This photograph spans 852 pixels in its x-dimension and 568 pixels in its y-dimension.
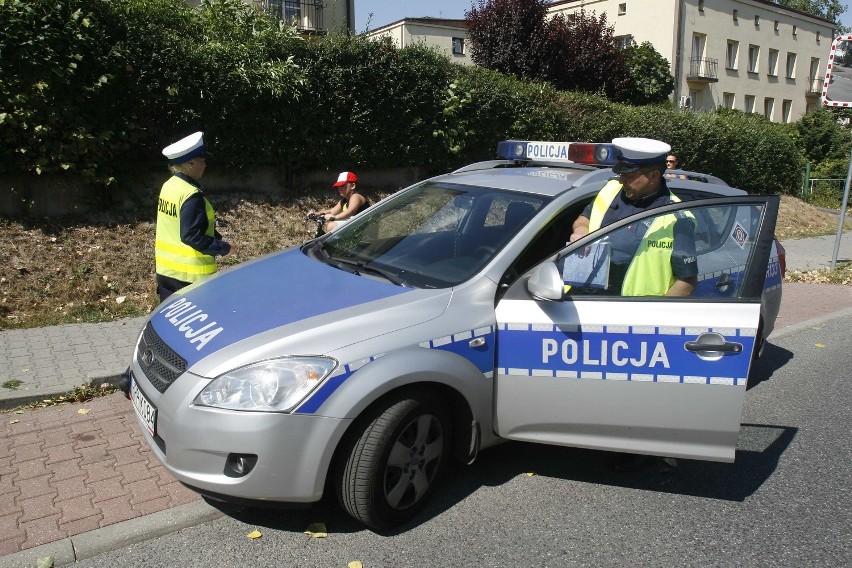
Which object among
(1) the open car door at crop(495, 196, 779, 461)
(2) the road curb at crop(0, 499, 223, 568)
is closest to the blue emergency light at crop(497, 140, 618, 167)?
(1) the open car door at crop(495, 196, 779, 461)

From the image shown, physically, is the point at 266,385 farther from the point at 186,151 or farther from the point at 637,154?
the point at 637,154

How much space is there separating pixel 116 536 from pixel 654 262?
303 centimetres

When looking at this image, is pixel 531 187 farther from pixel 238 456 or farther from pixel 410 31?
pixel 410 31

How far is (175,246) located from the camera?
4.82 m

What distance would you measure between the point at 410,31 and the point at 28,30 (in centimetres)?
3334

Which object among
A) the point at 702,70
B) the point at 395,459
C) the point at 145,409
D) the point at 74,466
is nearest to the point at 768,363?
the point at 395,459

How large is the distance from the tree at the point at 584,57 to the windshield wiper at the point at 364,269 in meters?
17.2

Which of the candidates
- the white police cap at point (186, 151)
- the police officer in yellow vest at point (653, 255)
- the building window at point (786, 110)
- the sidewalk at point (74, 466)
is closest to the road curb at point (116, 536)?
the sidewalk at point (74, 466)

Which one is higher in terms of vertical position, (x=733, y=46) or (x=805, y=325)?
(x=733, y=46)

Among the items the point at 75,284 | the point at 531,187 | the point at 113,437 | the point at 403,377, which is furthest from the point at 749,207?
the point at 75,284

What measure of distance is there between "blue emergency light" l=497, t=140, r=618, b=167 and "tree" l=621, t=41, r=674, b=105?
74.6 ft

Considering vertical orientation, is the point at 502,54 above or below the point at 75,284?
above

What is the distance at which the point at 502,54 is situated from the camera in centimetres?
2002

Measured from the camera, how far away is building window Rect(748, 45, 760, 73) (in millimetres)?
40938
